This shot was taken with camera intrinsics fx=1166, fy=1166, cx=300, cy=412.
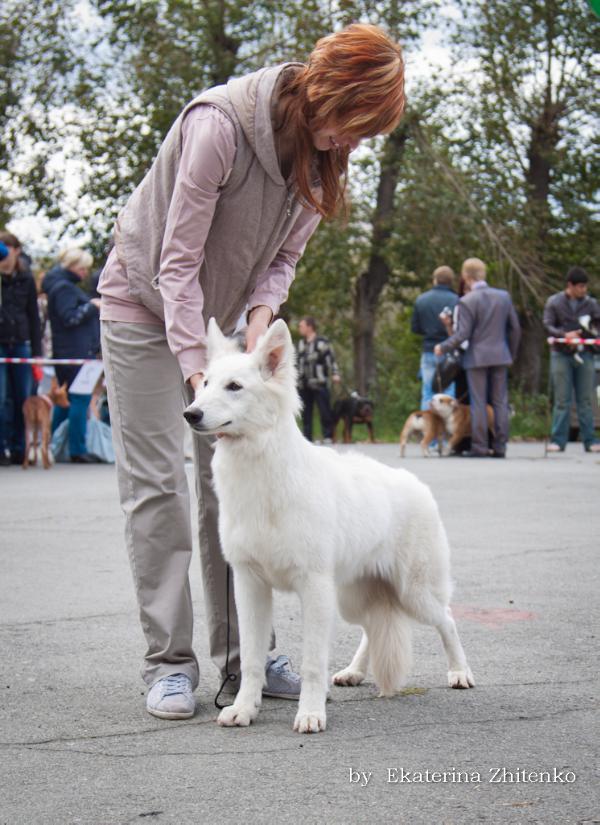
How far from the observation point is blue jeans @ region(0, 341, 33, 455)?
13.5 meters

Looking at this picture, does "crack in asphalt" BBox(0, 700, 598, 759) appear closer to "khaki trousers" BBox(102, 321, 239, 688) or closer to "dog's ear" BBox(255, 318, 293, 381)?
"khaki trousers" BBox(102, 321, 239, 688)

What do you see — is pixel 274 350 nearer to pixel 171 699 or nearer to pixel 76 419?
pixel 171 699

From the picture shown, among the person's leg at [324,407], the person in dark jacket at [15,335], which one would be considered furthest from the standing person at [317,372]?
the person in dark jacket at [15,335]

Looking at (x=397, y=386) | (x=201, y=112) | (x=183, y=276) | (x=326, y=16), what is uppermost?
(x=326, y=16)

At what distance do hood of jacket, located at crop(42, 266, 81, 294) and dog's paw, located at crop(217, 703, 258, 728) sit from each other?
1045 centimetres

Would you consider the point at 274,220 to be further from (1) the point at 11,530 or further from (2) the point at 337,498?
(1) the point at 11,530

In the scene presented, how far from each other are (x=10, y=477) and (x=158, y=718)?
30.3 ft

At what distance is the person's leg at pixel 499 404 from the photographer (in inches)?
629

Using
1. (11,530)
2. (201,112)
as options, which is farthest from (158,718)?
(11,530)

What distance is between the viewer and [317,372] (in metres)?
20.1

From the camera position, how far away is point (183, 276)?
154 inches

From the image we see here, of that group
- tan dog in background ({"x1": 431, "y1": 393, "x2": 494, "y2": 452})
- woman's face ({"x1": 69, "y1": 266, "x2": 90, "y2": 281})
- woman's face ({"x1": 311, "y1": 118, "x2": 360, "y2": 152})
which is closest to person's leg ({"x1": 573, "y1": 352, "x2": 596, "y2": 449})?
tan dog in background ({"x1": 431, "y1": 393, "x2": 494, "y2": 452})

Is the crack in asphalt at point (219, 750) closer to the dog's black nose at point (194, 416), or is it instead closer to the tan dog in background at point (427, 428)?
the dog's black nose at point (194, 416)

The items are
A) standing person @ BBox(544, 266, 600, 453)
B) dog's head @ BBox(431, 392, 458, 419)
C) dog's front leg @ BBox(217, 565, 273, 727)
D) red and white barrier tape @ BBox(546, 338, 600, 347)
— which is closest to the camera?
dog's front leg @ BBox(217, 565, 273, 727)
